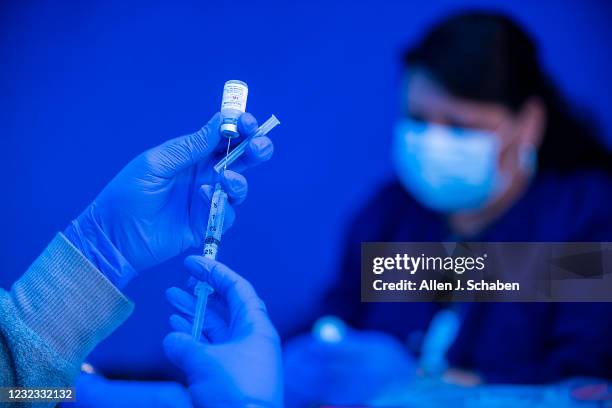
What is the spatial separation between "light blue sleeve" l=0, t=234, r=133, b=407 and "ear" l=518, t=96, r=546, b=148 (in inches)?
33.5

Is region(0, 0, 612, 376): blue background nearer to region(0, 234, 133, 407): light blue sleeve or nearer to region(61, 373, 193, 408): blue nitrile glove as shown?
region(61, 373, 193, 408): blue nitrile glove

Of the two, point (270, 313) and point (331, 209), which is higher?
point (331, 209)

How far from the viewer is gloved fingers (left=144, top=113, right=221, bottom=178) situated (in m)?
1.16

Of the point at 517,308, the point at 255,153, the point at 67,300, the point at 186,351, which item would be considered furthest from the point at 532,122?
the point at 67,300

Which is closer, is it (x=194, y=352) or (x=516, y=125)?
(x=194, y=352)

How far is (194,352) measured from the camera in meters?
0.99

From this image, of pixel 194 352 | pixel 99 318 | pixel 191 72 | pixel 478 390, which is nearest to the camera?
pixel 194 352

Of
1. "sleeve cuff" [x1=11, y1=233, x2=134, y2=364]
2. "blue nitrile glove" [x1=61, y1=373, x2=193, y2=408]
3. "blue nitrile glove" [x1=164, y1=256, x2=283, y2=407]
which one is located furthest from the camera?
"blue nitrile glove" [x1=61, y1=373, x2=193, y2=408]

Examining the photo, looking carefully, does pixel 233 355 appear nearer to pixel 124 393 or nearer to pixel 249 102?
pixel 124 393

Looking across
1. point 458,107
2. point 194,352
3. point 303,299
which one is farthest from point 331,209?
point 194,352

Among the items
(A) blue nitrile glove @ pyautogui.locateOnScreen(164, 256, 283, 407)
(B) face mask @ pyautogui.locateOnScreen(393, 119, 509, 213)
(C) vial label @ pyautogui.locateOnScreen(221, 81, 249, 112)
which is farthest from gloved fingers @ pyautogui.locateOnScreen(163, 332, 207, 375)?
(B) face mask @ pyautogui.locateOnScreen(393, 119, 509, 213)

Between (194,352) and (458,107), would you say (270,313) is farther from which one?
(458,107)

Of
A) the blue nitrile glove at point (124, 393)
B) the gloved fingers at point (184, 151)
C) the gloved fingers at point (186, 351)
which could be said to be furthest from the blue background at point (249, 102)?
the gloved fingers at point (186, 351)

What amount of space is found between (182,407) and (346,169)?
1.85 ft
